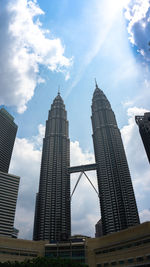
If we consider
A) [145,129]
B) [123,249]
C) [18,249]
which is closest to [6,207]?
[18,249]

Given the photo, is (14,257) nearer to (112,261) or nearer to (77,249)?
(77,249)

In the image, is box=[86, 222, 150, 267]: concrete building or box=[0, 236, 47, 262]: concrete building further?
box=[0, 236, 47, 262]: concrete building

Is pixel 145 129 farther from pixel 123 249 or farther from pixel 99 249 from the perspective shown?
pixel 123 249

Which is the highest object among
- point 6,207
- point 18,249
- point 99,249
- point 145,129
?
point 145,129

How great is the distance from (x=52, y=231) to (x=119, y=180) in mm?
75792

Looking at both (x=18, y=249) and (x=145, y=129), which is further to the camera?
(x=145, y=129)

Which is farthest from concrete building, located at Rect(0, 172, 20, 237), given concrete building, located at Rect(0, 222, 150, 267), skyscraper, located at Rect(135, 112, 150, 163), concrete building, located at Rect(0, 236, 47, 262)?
skyscraper, located at Rect(135, 112, 150, 163)

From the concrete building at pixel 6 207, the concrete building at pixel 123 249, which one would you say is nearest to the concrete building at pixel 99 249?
the concrete building at pixel 123 249

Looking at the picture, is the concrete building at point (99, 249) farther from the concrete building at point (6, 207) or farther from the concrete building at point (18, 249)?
the concrete building at point (6, 207)

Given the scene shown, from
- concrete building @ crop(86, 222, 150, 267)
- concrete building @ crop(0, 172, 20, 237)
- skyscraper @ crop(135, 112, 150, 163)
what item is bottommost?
concrete building @ crop(86, 222, 150, 267)

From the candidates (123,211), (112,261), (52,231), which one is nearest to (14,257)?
(112,261)

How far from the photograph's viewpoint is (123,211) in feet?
595

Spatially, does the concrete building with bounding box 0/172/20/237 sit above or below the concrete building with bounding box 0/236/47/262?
above

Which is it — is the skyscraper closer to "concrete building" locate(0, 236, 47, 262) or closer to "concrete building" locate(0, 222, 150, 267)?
"concrete building" locate(0, 222, 150, 267)
